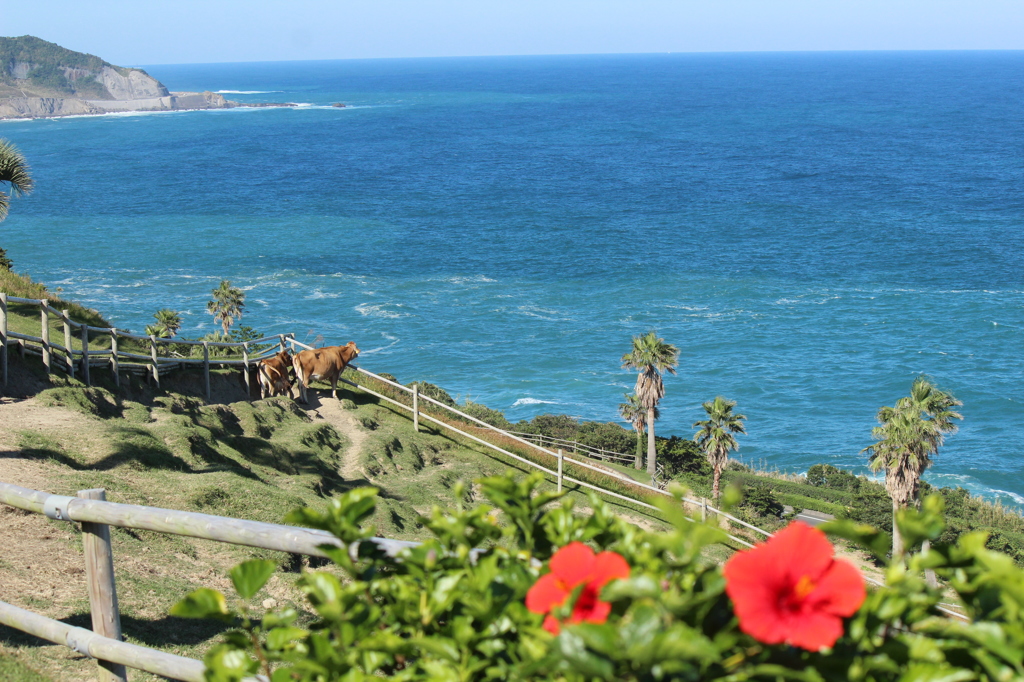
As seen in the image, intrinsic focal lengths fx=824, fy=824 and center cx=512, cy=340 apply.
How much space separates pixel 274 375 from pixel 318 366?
0.93 metres

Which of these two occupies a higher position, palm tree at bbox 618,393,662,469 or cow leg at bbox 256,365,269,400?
cow leg at bbox 256,365,269,400

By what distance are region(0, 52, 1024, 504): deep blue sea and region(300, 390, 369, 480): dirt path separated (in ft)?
98.9

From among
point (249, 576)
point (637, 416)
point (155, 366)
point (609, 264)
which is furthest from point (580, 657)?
point (609, 264)

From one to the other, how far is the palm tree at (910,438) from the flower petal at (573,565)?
30843mm

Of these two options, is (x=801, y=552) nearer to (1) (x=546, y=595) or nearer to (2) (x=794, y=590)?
(2) (x=794, y=590)

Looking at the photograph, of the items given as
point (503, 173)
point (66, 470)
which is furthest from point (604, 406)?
point (503, 173)

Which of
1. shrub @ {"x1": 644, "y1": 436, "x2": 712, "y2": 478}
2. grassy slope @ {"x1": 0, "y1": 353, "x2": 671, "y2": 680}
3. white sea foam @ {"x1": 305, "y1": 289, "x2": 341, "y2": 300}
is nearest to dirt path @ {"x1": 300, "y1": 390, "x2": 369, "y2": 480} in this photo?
grassy slope @ {"x1": 0, "y1": 353, "x2": 671, "y2": 680}

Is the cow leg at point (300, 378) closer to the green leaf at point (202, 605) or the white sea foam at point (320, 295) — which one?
the green leaf at point (202, 605)

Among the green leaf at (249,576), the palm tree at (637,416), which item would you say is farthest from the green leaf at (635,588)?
the palm tree at (637,416)

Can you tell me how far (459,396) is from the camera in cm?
4838

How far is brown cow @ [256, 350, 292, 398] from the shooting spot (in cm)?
1664

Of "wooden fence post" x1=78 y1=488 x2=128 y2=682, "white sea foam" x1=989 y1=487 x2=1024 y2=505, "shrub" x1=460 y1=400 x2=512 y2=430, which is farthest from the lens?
"white sea foam" x1=989 y1=487 x2=1024 y2=505

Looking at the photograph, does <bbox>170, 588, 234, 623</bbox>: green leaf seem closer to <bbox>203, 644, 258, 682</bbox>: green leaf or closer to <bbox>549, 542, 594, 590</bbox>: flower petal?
<bbox>203, 644, 258, 682</bbox>: green leaf

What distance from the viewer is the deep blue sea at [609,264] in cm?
5100
